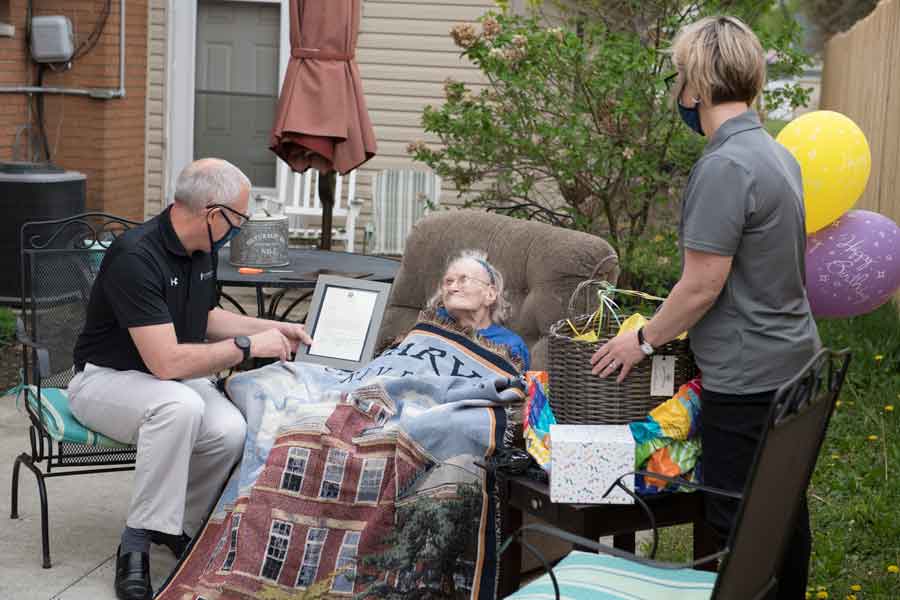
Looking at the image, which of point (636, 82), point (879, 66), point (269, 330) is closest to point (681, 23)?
point (636, 82)

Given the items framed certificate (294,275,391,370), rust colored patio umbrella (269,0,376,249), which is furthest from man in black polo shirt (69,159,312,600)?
rust colored patio umbrella (269,0,376,249)

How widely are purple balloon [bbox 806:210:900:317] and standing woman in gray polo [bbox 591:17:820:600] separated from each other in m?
0.76

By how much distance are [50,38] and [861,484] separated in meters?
7.01

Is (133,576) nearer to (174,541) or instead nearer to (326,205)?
(174,541)

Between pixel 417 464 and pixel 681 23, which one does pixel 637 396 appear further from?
pixel 681 23

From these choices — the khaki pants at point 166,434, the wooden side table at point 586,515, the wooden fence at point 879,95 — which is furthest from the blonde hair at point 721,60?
the wooden fence at point 879,95

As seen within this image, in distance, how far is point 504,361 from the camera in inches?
169

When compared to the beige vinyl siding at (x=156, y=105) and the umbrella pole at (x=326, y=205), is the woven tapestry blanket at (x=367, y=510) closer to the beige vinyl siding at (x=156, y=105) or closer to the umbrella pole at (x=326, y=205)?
the umbrella pole at (x=326, y=205)

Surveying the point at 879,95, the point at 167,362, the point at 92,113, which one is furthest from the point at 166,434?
the point at 92,113

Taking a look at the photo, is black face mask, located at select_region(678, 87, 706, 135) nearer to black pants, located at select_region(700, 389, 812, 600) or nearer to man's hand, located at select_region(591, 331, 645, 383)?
man's hand, located at select_region(591, 331, 645, 383)

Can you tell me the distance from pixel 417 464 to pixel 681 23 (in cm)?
449

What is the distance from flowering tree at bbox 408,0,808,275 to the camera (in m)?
7.03

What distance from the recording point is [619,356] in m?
3.29

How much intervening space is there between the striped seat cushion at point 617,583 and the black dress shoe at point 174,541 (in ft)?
5.49
